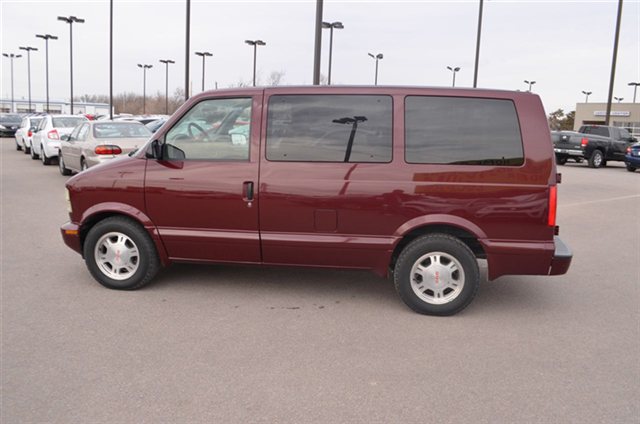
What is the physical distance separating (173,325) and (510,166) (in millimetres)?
3129

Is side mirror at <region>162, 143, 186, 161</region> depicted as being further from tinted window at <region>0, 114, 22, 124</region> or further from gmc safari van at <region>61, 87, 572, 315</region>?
tinted window at <region>0, 114, 22, 124</region>

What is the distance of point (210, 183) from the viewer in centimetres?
512

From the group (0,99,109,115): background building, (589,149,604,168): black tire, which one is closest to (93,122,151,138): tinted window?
(589,149,604,168): black tire

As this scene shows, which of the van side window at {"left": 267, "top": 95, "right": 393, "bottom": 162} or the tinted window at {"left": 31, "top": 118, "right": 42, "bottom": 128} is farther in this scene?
the tinted window at {"left": 31, "top": 118, "right": 42, "bottom": 128}

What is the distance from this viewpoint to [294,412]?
10.7ft

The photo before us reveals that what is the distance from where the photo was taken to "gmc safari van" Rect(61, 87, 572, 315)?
4.79m

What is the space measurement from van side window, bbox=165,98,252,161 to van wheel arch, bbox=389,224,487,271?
1617 millimetres

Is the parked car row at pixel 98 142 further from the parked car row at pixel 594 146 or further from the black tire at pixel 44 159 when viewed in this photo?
the parked car row at pixel 594 146

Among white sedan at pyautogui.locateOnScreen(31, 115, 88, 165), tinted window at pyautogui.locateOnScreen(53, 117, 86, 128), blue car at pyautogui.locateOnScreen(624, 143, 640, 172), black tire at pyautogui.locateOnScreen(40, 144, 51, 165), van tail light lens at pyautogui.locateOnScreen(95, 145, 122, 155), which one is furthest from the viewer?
blue car at pyautogui.locateOnScreen(624, 143, 640, 172)

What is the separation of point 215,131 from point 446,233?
231cm

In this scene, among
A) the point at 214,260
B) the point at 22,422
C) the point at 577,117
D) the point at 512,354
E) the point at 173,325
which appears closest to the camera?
the point at 22,422

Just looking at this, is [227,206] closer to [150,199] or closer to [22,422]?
[150,199]

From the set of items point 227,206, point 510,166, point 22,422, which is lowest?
point 22,422

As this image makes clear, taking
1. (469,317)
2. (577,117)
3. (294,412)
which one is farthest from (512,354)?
(577,117)
